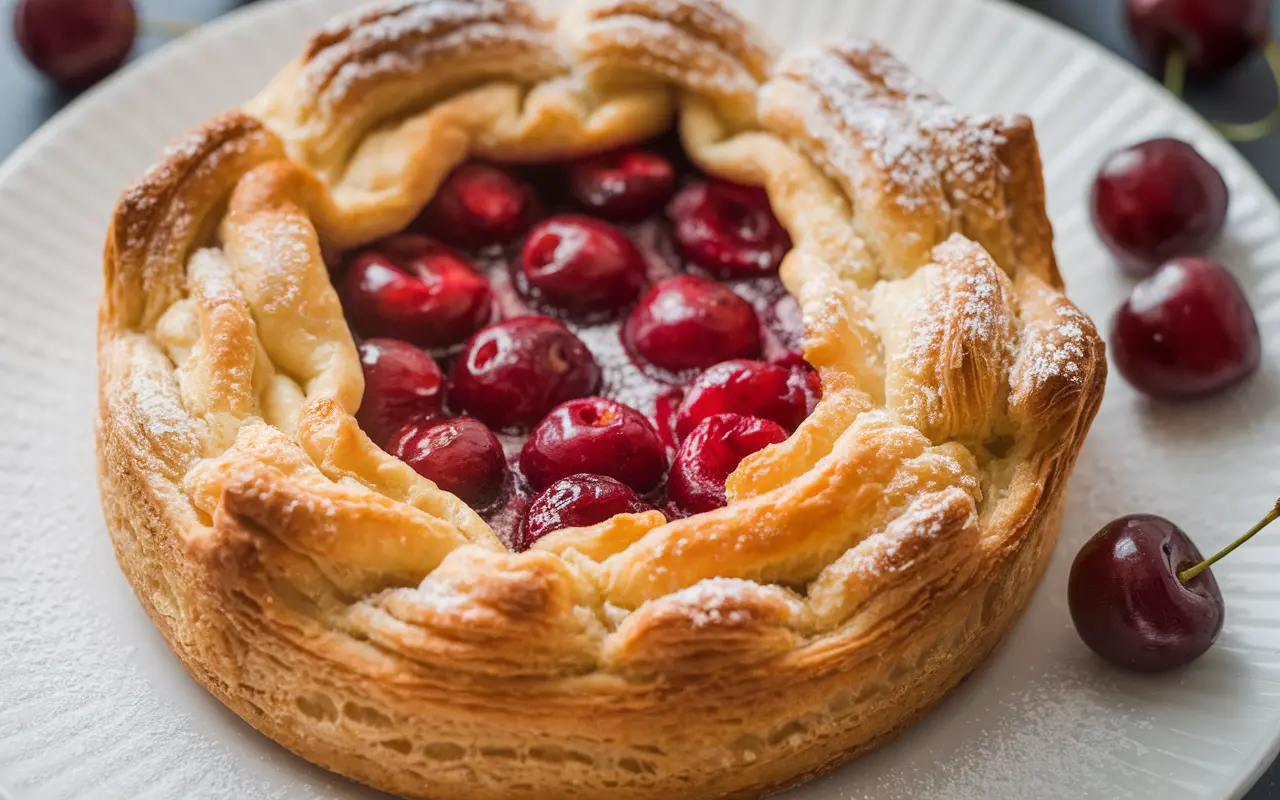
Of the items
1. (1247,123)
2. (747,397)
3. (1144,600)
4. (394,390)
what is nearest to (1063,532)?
(1144,600)

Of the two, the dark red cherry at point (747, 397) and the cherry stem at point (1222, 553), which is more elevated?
the dark red cherry at point (747, 397)

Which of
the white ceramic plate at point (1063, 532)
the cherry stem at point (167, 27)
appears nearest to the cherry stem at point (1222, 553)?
the white ceramic plate at point (1063, 532)

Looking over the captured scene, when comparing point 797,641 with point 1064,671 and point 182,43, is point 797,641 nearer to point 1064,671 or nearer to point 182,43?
point 1064,671

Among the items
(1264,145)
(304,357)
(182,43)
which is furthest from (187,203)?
(1264,145)

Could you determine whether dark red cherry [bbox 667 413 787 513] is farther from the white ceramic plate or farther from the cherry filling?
the white ceramic plate

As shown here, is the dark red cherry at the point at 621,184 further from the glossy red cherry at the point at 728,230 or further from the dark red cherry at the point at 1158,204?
the dark red cherry at the point at 1158,204

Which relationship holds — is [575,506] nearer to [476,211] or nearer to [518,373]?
[518,373]
